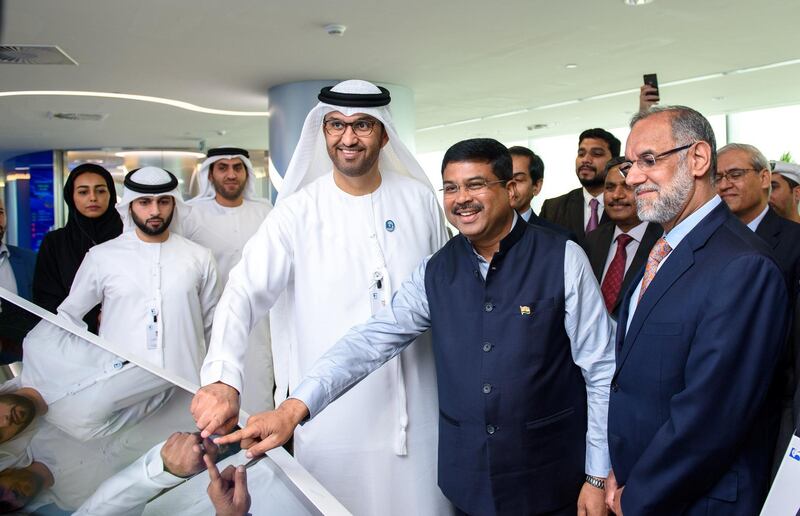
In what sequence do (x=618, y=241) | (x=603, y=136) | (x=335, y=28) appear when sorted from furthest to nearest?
(x=335, y=28), (x=603, y=136), (x=618, y=241)

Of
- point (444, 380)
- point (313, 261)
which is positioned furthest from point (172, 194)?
point (444, 380)

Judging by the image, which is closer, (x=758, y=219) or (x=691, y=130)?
(x=691, y=130)

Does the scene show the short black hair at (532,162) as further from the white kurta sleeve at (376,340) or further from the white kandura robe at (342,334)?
the white kurta sleeve at (376,340)

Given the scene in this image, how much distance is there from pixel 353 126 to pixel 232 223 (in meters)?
2.58

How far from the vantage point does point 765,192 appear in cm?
332

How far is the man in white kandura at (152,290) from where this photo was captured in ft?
11.4

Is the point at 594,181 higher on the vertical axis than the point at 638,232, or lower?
higher

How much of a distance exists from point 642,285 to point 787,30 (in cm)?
589

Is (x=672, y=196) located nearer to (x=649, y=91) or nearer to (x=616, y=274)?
(x=616, y=274)

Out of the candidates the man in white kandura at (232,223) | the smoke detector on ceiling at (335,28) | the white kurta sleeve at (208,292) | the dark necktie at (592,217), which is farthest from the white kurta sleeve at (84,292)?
the smoke detector on ceiling at (335,28)

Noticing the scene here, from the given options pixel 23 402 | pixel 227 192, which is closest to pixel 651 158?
pixel 23 402

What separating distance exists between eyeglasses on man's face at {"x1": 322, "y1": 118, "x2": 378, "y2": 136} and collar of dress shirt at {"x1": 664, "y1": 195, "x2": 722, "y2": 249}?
992 millimetres

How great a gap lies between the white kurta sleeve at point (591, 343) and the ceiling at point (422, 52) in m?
4.05

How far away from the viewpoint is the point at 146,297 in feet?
11.5
